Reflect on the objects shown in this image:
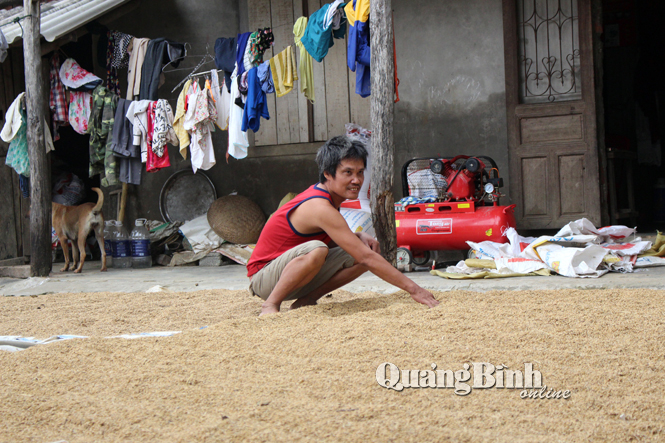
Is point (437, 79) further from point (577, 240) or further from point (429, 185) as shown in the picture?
point (577, 240)

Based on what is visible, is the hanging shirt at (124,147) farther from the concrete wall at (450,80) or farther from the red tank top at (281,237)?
the red tank top at (281,237)

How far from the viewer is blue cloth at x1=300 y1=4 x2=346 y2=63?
204 inches

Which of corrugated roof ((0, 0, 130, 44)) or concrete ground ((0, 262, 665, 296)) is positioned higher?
corrugated roof ((0, 0, 130, 44))

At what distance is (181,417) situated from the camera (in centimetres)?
167

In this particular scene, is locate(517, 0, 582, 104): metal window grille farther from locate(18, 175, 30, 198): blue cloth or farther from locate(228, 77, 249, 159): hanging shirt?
locate(18, 175, 30, 198): blue cloth

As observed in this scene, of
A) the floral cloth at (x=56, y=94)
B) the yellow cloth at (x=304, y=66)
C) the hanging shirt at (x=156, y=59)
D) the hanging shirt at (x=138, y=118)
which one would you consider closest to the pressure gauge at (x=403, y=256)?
the yellow cloth at (x=304, y=66)

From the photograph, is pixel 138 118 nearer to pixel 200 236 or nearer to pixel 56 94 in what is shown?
pixel 56 94

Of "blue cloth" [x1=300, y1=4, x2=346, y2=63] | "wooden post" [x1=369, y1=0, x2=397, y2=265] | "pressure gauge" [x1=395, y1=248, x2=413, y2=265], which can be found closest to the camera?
"wooden post" [x1=369, y1=0, x2=397, y2=265]

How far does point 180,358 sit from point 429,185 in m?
3.64

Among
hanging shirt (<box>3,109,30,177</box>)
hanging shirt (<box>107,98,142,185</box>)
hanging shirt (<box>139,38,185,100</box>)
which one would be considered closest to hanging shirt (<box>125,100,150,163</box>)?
hanging shirt (<box>107,98,142,185</box>)

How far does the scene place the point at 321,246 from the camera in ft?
9.53

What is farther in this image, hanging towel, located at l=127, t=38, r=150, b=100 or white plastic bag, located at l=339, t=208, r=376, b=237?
hanging towel, located at l=127, t=38, r=150, b=100

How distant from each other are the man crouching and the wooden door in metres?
3.22

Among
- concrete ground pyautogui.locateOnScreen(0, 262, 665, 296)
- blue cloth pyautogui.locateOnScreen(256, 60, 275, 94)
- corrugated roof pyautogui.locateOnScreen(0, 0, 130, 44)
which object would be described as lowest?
concrete ground pyautogui.locateOnScreen(0, 262, 665, 296)
